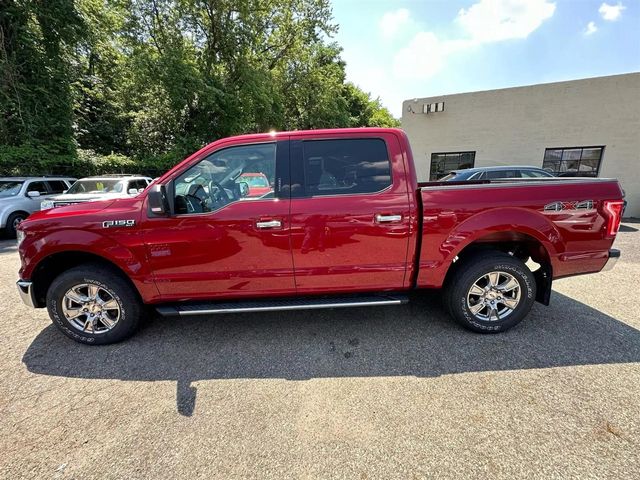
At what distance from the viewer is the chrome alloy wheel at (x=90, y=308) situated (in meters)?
2.97

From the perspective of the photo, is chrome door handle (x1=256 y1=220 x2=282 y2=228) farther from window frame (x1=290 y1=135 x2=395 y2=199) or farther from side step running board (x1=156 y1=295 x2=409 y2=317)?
side step running board (x1=156 y1=295 x2=409 y2=317)

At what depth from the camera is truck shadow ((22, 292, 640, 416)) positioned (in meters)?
2.62

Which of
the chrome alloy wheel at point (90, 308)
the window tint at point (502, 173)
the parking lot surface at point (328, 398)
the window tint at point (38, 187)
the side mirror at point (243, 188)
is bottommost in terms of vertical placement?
the parking lot surface at point (328, 398)

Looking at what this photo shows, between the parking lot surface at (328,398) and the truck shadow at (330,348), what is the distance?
2cm

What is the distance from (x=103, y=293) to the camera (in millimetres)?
3006

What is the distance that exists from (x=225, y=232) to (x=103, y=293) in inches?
57.5

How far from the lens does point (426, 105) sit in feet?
44.6

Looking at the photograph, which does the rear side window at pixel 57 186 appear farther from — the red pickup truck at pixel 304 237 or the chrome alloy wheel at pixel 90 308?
the chrome alloy wheel at pixel 90 308

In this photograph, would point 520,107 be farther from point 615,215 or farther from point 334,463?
point 334,463

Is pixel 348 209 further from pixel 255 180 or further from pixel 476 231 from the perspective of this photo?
pixel 476 231

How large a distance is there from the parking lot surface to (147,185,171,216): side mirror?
138cm

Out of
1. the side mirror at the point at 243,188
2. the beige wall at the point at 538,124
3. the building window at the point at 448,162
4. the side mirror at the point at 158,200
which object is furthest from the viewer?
the building window at the point at 448,162

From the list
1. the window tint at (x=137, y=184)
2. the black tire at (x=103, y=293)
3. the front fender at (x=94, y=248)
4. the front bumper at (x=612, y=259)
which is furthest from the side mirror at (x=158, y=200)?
the window tint at (x=137, y=184)

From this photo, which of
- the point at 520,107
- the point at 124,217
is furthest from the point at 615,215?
the point at 520,107
